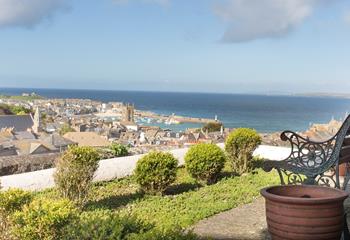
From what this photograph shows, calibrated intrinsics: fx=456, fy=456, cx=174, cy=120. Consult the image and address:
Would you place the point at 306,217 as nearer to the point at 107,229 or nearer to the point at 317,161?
the point at 107,229

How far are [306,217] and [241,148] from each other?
6.98 meters

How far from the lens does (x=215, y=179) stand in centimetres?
957

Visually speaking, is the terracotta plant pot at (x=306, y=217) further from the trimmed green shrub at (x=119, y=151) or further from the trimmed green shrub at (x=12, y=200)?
the trimmed green shrub at (x=119, y=151)

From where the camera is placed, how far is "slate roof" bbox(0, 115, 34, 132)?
5147 centimetres

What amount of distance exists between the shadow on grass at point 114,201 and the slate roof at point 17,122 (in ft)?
151

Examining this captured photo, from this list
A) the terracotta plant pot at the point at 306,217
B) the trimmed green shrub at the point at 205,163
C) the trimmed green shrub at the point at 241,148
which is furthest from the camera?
the trimmed green shrub at the point at 241,148

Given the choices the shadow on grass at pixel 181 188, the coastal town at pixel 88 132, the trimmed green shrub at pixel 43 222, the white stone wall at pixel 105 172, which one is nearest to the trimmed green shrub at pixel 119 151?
the coastal town at pixel 88 132

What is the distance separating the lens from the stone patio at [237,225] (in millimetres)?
5320

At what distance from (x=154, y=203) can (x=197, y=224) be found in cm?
179

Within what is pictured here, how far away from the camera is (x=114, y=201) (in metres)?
8.04

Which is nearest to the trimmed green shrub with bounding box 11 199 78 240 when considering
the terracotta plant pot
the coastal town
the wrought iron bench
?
the terracotta plant pot

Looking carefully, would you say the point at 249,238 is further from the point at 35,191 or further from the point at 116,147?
the point at 116,147

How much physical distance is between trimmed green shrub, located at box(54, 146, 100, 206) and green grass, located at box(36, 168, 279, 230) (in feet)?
1.03

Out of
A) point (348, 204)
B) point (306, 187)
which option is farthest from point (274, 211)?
point (348, 204)
